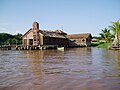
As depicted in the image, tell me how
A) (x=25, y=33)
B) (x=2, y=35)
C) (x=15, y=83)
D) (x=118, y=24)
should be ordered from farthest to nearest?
1. (x=2, y=35)
2. (x=25, y=33)
3. (x=118, y=24)
4. (x=15, y=83)

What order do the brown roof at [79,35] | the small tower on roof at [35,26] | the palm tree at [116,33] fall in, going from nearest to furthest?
the palm tree at [116,33], the small tower on roof at [35,26], the brown roof at [79,35]

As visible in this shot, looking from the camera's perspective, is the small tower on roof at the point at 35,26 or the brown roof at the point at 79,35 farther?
→ the brown roof at the point at 79,35

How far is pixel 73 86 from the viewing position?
26.7 ft

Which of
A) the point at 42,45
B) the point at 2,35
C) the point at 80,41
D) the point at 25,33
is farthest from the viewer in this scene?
the point at 2,35

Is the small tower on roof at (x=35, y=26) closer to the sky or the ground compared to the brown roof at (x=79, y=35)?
closer to the sky

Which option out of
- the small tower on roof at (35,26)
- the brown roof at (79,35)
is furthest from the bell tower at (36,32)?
the brown roof at (79,35)

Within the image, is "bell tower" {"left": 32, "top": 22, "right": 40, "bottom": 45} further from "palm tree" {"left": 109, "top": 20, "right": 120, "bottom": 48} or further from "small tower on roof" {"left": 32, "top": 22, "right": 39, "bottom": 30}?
"palm tree" {"left": 109, "top": 20, "right": 120, "bottom": 48}

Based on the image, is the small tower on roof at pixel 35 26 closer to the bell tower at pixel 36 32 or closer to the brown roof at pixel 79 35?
the bell tower at pixel 36 32

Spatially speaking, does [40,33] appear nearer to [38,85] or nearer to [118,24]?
[118,24]

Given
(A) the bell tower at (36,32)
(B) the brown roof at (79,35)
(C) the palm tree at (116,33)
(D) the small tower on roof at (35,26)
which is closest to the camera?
(C) the palm tree at (116,33)

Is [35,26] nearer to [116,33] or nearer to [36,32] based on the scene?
[36,32]

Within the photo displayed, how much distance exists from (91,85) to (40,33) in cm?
4600

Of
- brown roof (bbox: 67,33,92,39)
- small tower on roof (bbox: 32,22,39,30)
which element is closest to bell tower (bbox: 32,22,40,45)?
small tower on roof (bbox: 32,22,39,30)

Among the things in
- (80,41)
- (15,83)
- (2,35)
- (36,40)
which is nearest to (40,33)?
(36,40)
